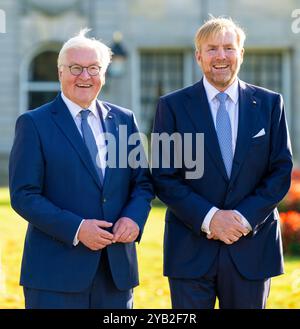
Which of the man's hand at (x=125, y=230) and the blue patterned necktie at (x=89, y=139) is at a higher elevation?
the blue patterned necktie at (x=89, y=139)

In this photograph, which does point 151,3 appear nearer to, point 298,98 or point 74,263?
point 298,98

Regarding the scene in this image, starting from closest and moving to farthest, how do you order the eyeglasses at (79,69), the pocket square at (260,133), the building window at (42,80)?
the eyeglasses at (79,69)
the pocket square at (260,133)
the building window at (42,80)

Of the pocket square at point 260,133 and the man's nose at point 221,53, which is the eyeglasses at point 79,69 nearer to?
the man's nose at point 221,53

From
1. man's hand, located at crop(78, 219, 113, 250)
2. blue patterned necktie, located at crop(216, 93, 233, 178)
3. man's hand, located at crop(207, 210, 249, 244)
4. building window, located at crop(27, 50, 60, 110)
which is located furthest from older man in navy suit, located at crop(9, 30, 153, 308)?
building window, located at crop(27, 50, 60, 110)

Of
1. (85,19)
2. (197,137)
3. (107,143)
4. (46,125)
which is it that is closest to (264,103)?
(197,137)

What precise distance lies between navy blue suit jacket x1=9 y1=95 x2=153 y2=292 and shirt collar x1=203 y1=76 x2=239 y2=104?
2.32ft

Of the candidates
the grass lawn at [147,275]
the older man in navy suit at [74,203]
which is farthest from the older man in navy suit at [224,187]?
the grass lawn at [147,275]

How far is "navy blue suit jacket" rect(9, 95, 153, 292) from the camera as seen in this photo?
4078 mm

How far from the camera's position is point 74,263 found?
4152 millimetres

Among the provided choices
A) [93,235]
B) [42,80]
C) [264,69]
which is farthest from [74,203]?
[264,69]

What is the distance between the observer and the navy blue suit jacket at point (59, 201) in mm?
4078

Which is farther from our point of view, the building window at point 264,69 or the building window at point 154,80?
the building window at point 264,69

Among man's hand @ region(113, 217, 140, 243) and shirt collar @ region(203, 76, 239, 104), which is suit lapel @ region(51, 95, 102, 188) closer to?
man's hand @ region(113, 217, 140, 243)

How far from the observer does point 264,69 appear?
2192cm
